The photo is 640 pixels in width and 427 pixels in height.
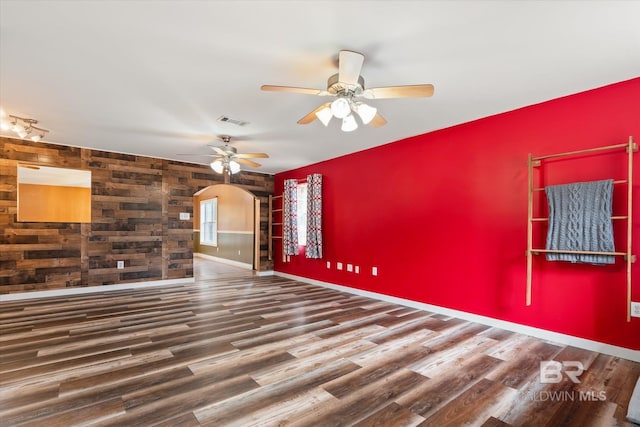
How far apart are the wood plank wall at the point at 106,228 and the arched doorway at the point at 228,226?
1510mm

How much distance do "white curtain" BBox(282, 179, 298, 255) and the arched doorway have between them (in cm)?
90

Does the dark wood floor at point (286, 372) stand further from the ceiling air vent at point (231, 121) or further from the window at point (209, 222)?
the window at point (209, 222)

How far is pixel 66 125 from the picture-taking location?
4109 mm

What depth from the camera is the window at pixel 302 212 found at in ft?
22.0

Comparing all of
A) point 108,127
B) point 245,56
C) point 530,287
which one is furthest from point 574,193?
point 108,127

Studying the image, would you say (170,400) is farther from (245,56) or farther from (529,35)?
(529,35)

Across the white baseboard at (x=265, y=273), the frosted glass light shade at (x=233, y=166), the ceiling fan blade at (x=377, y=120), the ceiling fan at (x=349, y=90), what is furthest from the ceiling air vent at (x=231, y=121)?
the white baseboard at (x=265, y=273)

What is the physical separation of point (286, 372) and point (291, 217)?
4.39 m

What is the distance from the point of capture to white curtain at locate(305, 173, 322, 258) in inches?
240

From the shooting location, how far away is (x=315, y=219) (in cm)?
614

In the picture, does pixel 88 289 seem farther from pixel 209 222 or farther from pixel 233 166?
pixel 209 222

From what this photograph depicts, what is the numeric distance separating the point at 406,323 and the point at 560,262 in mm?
1725

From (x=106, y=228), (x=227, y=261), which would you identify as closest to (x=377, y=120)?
(x=106, y=228)

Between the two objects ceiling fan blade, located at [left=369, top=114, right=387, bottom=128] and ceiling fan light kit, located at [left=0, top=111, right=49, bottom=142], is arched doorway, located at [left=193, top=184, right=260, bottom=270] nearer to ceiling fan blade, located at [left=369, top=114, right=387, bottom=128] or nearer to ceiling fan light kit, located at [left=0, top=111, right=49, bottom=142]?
ceiling fan light kit, located at [left=0, top=111, right=49, bottom=142]
